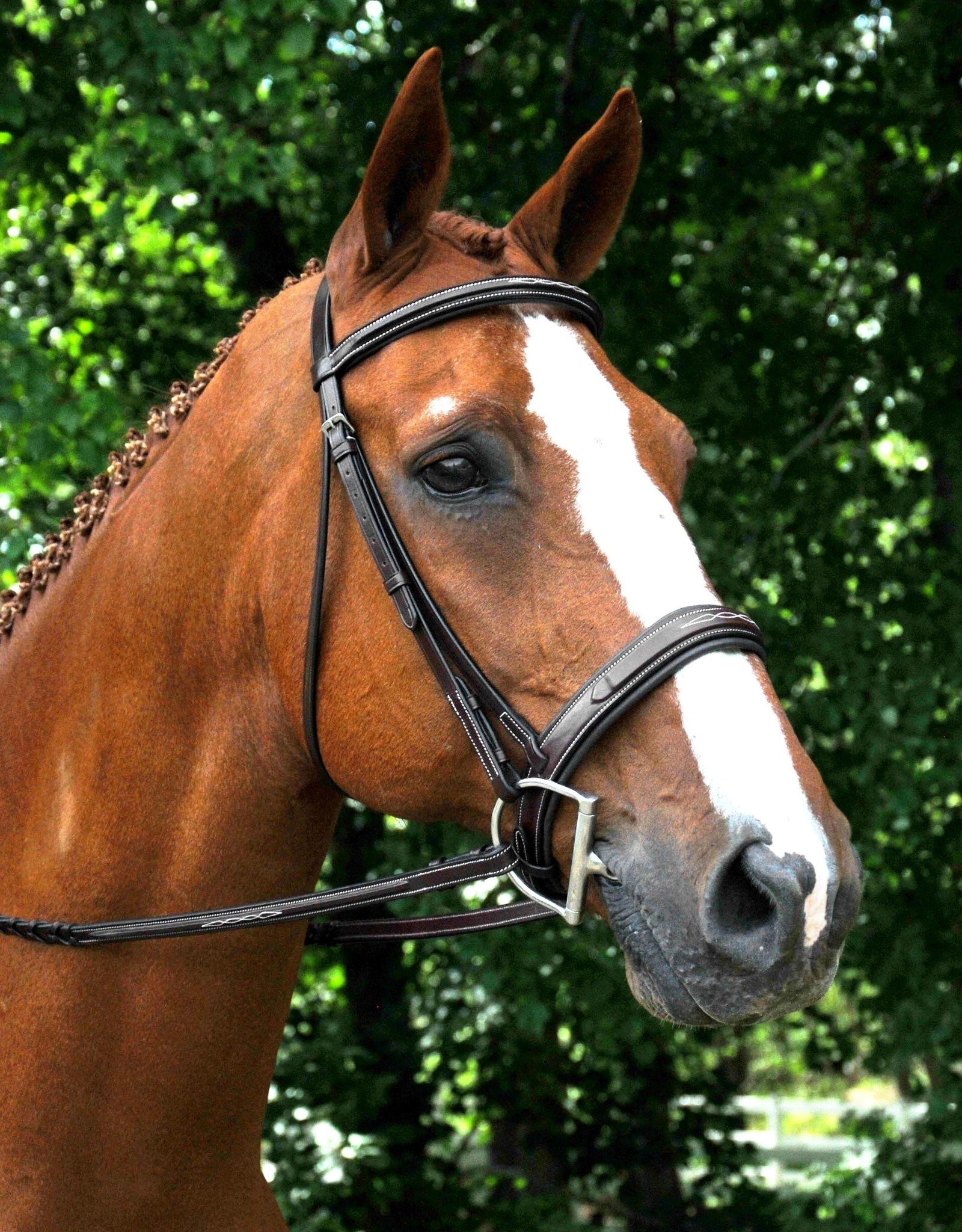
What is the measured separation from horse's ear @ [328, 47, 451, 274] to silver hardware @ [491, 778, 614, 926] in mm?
1023

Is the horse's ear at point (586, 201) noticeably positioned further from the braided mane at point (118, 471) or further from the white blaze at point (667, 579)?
the braided mane at point (118, 471)

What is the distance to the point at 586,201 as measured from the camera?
2.60 m

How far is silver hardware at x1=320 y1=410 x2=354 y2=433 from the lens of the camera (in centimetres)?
220

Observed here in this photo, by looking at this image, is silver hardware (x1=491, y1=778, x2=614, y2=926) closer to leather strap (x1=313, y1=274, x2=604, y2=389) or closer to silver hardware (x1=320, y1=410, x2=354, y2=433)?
silver hardware (x1=320, y1=410, x2=354, y2=433)

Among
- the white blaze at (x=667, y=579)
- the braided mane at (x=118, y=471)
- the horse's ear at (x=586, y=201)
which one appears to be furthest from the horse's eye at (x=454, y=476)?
the braided mane at (x=118, y=471)

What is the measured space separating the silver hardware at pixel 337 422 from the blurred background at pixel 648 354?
2757 millimetres

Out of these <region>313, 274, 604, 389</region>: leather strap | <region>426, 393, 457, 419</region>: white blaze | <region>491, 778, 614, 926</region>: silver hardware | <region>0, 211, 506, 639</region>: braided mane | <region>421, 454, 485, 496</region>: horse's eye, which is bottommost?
<region>491, 778, 614, 926</region>: silver hardware

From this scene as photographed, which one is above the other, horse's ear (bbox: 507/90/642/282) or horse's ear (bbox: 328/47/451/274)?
horse's ear (bbox: 507/90/642/282)

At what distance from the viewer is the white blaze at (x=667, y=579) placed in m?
1.71

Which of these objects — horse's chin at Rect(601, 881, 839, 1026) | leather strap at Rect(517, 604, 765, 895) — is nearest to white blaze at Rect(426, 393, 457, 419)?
leather strap at Rect(517, 604, 765, 895)

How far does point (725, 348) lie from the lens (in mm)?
6234

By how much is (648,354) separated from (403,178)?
3.81 metres

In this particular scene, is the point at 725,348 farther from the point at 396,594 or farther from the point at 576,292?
the point at 396,594

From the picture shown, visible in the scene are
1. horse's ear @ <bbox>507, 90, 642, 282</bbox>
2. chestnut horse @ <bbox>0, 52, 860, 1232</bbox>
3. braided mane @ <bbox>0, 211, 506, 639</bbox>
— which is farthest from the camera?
braided mane @ <bbox>0, 211, 506, 639</bbox>
